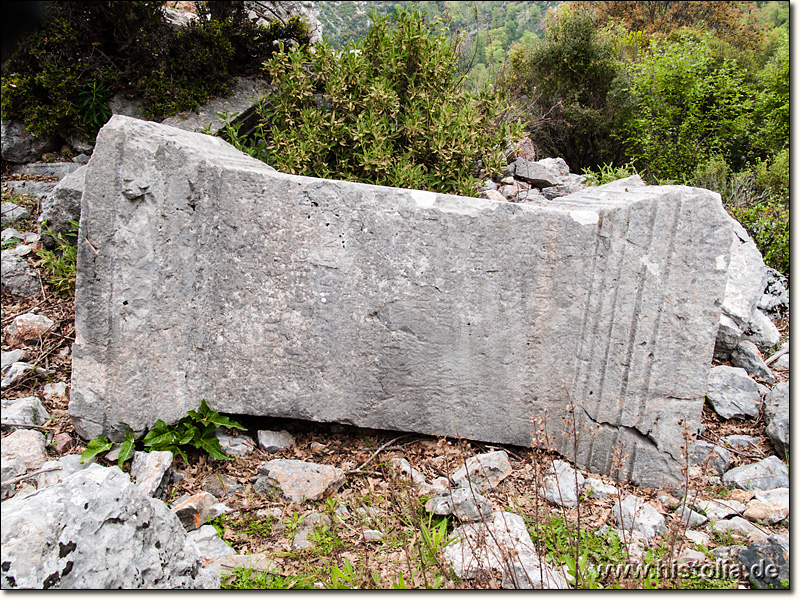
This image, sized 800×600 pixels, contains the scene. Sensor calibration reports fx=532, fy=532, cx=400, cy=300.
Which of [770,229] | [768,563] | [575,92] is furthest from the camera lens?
[575,92]

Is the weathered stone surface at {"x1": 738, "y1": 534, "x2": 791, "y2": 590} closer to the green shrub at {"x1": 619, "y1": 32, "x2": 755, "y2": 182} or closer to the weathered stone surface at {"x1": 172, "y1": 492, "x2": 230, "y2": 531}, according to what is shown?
the weathered stone surface at {"x1": 172, "y1": 492, "x2": 230, "y2": 531}

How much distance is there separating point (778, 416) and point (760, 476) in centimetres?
49

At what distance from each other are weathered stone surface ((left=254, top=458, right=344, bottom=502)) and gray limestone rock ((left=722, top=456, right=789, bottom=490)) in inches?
79.5

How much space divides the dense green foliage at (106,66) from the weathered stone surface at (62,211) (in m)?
1.00

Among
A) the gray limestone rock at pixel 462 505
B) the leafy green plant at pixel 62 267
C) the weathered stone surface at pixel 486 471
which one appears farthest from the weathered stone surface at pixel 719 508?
the leafy green plant at pixel 62 267

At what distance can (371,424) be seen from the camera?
106 inches

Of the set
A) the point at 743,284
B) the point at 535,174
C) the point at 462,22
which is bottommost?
the point at 743,284

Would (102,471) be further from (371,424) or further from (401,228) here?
(401,228)

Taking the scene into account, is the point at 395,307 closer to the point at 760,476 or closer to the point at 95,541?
the point at 95,541

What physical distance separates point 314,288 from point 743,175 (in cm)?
486

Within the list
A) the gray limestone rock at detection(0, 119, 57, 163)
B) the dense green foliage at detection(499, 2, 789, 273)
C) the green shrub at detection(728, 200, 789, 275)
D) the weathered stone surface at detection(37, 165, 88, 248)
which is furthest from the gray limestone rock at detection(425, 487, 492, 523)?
the gray limestone rock at detection(0, 119, 57, 163)

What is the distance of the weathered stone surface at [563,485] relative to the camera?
2.46 meters

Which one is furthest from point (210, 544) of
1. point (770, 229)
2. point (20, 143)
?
point (770, 229)

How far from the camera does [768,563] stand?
6.54 ft
